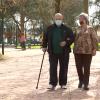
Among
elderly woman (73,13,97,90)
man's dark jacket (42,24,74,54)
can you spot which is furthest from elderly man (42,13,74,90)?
elderly woman (73,13,97,90)

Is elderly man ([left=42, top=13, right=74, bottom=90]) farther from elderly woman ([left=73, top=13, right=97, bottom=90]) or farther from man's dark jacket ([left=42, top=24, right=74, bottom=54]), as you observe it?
elderly woman ([left=73, top=13, right=97, bottom=90])

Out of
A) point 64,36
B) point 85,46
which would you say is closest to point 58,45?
point 64,36

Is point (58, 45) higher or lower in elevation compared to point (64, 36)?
lower

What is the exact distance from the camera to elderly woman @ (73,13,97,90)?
11977 mm

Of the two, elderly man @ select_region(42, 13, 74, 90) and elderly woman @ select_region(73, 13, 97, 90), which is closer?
elderly woman @ select_region(73, 13, 97, 90)

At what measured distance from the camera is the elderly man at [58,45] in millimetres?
12094

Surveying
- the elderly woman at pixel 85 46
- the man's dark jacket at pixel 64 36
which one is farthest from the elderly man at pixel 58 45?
the elderly woman at pixel 85 46

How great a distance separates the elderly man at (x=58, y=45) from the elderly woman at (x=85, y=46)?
230 mm

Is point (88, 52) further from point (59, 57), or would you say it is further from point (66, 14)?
point (66, 14)

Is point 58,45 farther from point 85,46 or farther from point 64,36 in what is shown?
point 85,46

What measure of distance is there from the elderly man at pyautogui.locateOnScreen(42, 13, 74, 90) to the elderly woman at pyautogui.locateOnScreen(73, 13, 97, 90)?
230mm

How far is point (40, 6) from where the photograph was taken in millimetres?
63312

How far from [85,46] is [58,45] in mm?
682

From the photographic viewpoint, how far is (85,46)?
12.0 m
